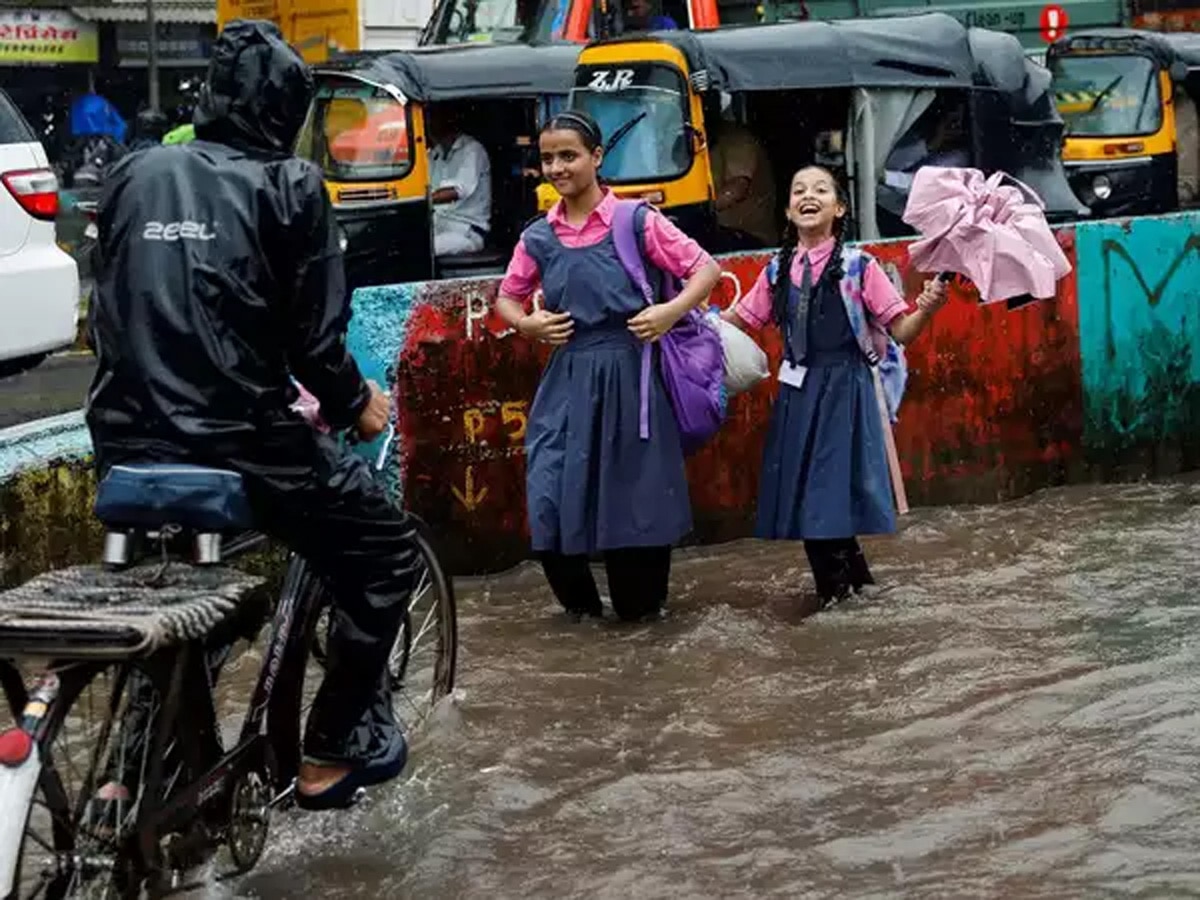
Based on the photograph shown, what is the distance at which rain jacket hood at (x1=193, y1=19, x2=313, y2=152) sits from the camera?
14.3 ft

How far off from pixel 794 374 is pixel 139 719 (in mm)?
3712

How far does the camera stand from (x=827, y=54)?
13.6 metres

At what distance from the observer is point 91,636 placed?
382 cm

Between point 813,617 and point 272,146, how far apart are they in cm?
358

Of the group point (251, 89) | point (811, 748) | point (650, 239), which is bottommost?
point (811, 748)

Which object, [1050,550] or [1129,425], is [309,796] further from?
[1129,425]

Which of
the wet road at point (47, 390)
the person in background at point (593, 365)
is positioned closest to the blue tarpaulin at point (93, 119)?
the wet road at point (47, 390)

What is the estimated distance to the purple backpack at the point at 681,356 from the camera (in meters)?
7.07

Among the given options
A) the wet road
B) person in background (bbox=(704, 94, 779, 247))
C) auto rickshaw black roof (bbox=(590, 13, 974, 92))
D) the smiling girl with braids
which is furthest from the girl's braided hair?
person in background (bbox=(704, 94, 779, 247))

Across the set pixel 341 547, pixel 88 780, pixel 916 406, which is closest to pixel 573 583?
pixel 916 406

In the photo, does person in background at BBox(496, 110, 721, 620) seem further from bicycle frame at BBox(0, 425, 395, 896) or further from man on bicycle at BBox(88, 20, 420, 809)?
man on bicycle at BBox(88, 20, 420, 809)

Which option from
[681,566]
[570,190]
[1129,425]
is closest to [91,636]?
[570,190]

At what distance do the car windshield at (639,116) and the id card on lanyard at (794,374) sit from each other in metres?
5.33

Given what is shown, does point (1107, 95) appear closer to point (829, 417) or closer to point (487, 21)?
point (487, 21)
